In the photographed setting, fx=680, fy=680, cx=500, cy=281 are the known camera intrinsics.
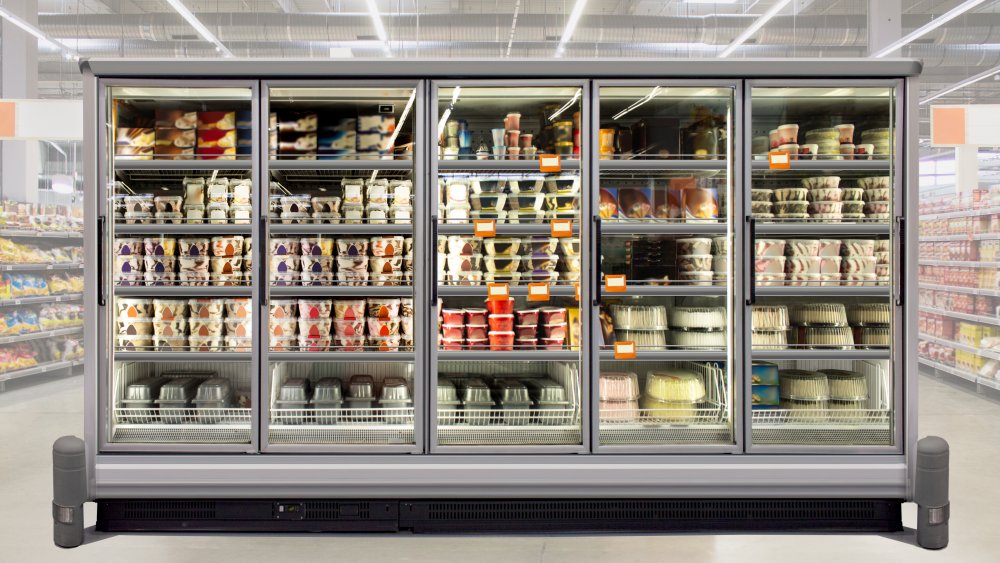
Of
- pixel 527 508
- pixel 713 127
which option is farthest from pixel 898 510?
pixel 713 127

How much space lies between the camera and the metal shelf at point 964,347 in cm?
718

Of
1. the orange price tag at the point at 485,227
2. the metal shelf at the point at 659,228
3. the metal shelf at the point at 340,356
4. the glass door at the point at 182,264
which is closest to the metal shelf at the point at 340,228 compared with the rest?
the glass door at the point at 182,264

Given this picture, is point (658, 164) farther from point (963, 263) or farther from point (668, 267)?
point (963, 263)

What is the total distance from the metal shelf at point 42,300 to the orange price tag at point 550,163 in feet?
21.7

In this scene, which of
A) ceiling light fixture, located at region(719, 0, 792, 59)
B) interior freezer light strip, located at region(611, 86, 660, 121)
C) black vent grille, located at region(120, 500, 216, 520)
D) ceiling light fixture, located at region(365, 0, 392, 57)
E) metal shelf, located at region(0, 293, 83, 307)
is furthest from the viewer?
ceiling light fixture, located at region(719, 0, 792, 59)

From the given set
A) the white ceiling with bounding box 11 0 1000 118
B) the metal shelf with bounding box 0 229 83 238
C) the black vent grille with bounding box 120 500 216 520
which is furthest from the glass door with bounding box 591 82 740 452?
the metal shelf with bounding box 0 229 83 238

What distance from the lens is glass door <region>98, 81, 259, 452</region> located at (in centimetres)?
330

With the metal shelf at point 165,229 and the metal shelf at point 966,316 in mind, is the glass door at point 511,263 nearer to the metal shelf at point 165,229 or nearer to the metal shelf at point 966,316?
the metal shelf at point 165,229

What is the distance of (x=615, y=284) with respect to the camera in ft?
10.8

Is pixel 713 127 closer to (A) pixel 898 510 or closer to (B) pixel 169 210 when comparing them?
(A) pixel 898 510

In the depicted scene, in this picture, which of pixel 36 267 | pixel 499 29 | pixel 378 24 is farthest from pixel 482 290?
pixel 36 267

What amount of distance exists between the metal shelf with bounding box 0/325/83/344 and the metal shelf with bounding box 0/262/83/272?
2.33 feet

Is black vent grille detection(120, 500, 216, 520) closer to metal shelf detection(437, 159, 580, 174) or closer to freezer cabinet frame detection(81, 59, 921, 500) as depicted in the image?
freezer cabinet frame detection(81, 59, 921, 500)

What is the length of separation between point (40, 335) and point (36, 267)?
0.77m
